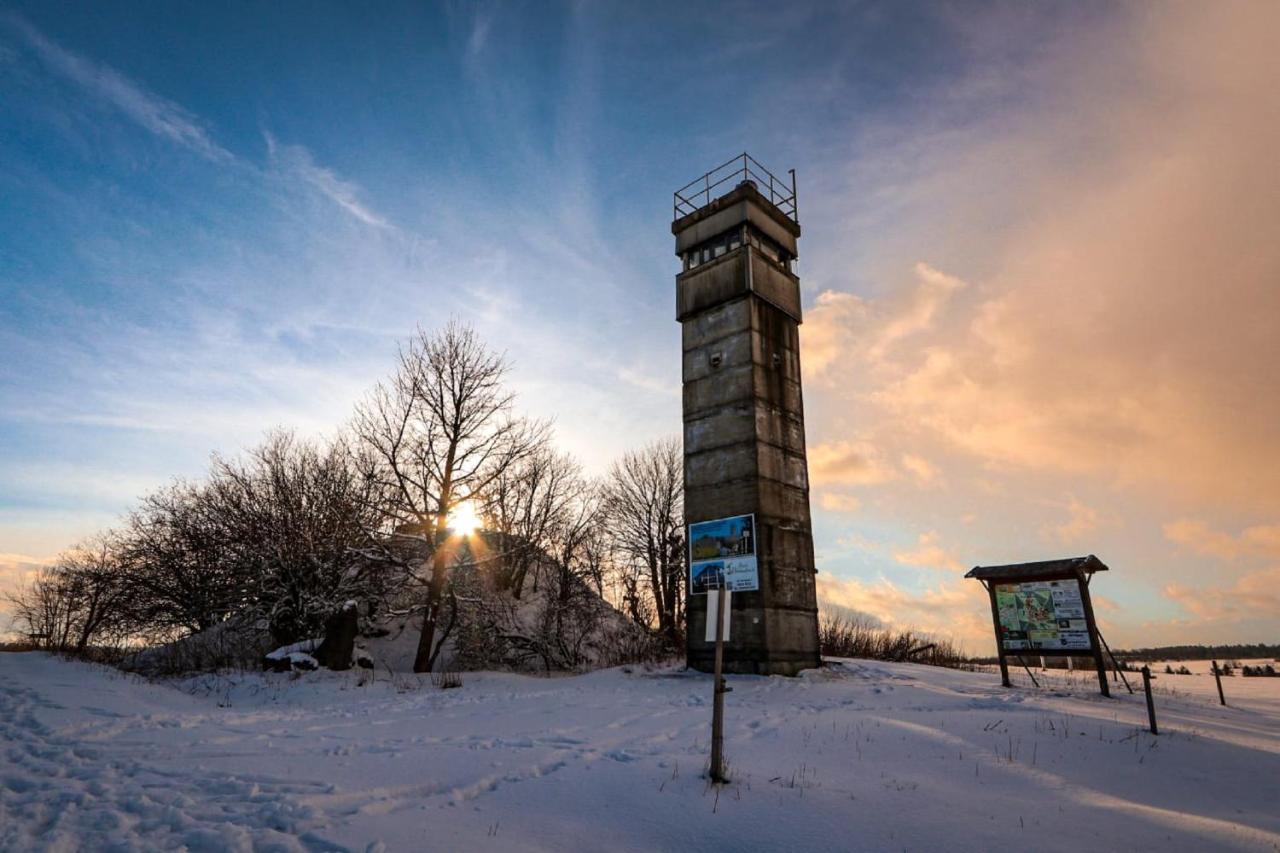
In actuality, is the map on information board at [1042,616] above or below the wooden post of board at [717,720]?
above

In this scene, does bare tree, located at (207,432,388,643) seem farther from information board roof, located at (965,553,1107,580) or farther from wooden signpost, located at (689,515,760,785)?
information board roof, located at (965,553,1107,580)

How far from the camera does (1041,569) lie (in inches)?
669

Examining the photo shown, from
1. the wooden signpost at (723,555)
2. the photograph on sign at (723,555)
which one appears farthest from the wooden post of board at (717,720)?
the photograph on sign at (723,555)

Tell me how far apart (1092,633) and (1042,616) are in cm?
111

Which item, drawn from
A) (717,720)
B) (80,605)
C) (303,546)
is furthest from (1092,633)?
(80,605)

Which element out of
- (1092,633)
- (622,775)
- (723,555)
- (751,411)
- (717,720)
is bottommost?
(622,775)

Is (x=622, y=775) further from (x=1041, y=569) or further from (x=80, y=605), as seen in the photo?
(x=80, y=605)

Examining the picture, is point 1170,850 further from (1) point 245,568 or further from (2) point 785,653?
(1) point 245,568

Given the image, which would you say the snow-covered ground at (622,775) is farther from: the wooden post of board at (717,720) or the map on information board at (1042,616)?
the map on information board at (1042,616)

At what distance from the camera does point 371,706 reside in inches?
573

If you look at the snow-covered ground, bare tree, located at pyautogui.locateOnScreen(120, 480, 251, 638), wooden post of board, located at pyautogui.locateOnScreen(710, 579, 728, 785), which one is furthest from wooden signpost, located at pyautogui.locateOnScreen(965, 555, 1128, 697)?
bare tree, located at pyautogui.locateOnScreen(120, 480, 251, 638)

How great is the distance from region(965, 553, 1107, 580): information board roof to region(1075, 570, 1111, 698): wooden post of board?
22 cm

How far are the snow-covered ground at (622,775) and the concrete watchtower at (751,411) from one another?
5.09 m

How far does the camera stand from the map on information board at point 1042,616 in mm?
16422
